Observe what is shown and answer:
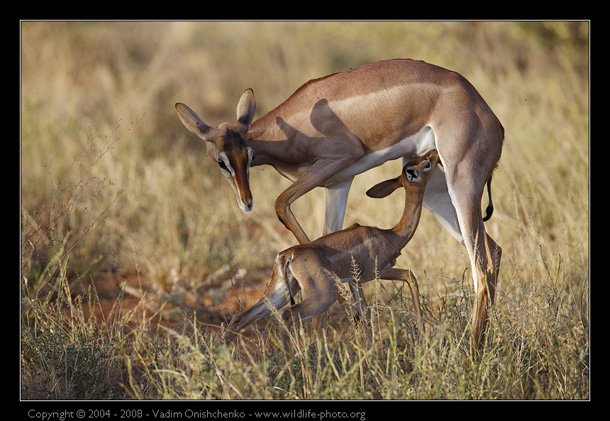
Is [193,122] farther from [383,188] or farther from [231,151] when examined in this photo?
[383,188]

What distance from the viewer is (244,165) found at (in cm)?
614

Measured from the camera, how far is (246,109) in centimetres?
661

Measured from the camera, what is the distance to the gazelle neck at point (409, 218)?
639cm

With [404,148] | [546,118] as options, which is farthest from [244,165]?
[546,118]

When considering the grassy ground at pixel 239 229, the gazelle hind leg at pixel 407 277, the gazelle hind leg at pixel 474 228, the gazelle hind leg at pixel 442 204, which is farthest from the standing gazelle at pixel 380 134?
the grassy ground at pixel 239 229

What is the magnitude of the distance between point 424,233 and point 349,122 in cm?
251

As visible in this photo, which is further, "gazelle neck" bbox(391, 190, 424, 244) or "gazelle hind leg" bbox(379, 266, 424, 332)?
"gazelle neck" bbox(391, 190, 424, 244)

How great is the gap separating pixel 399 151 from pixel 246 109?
3.77ft

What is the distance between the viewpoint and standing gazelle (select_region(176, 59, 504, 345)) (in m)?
6.35

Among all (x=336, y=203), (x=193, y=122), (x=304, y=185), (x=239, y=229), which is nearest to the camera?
(x=193, y=122)

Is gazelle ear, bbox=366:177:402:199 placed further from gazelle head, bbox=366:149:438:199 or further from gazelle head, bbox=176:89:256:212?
gazelle head, bbox=176:89:256:212

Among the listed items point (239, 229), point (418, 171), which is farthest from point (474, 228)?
point (239, 229)

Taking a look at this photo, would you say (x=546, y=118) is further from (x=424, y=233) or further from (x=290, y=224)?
(x=290, y=224)

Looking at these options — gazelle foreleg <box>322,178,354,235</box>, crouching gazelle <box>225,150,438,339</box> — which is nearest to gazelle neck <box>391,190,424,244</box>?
crouching gazelle <box>225,150,438,339</box>
